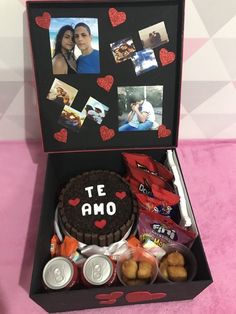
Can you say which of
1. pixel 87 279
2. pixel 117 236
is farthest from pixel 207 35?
pixel 87 279

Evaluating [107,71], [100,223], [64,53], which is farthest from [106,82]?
[100,223]

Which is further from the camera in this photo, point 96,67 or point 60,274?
point 96,67

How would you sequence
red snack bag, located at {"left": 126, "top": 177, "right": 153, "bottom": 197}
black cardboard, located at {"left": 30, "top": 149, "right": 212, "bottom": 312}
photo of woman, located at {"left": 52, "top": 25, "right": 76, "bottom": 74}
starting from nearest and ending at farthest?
black cardboard, located at {"left": 30, "top": 149, "right": 212, "bottom": 312}, photo of woman, located at {"left": 52, "top": 25, "right": 76, "bottom": 74}, red snack bag, located at {"left": 126, "top": 177, "right": 153, "bottom": 197}

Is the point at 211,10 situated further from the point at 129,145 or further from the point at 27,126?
the point at 27,126

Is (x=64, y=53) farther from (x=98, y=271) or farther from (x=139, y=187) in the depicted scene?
(x=98, y=271)

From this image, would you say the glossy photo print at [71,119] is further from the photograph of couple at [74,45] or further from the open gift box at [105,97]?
the photograph of couple at [74,45]

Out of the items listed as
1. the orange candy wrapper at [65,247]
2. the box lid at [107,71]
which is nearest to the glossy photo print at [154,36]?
the box lid at [107,71]

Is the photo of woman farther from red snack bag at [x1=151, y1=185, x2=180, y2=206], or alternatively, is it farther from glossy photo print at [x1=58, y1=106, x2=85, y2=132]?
red snack bag at [x1=151, y1=185, x2=180, y2=206]

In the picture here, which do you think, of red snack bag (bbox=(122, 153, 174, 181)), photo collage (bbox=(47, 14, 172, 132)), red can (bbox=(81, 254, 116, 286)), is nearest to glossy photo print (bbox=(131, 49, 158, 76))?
photo collage (bbox=(47, 14, 172, 132))

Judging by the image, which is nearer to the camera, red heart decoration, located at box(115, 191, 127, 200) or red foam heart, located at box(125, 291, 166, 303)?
red foam heart, located at box(125, 291, 166, 303)

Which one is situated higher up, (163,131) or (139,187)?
(163,131)
